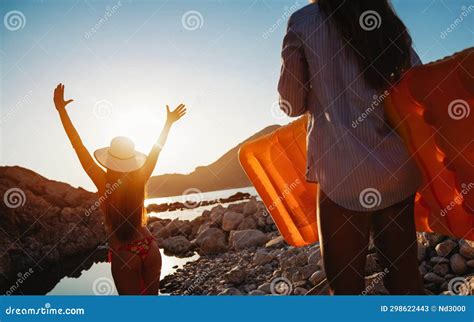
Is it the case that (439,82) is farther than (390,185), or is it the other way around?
(439,82)

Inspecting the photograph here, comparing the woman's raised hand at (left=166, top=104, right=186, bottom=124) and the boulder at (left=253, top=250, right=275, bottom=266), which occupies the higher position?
the woman's raised hand at (left=166, top=104, right=186, bottom=124)

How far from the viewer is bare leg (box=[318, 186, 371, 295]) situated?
1.53 m

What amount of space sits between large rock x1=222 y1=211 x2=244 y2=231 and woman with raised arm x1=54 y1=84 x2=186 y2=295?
11.5 m

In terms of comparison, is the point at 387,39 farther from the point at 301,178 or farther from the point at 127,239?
the point at 127,239

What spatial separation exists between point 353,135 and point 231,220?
43.3ft

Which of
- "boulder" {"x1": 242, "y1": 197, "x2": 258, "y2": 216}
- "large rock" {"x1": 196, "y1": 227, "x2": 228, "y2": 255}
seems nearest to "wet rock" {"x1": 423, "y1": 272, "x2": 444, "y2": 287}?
"large rock" {"x1": 196, "y1": 227, "x2": 228, "y2": 255}

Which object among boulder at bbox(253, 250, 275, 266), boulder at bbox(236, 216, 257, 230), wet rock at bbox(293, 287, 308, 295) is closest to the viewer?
wet rock at bbox(293, 287, 308, 295)

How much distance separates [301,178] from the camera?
2.85 m

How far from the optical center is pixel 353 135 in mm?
1602

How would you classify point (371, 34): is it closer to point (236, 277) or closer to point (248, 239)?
point (236, 277)

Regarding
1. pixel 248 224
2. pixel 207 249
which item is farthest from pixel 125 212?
pixel 248 224

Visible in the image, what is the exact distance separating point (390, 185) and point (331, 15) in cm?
77

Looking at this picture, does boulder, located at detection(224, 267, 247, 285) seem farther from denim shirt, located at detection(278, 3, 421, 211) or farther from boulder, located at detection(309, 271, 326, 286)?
denim shirt, located at detection(278, 3, 421, 211)
